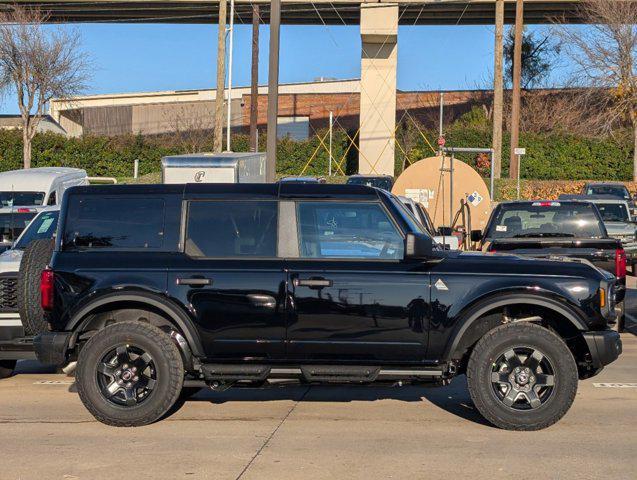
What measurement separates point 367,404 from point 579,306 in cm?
240

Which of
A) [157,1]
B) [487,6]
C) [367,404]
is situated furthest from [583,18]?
[367,404]

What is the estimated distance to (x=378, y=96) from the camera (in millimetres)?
47469

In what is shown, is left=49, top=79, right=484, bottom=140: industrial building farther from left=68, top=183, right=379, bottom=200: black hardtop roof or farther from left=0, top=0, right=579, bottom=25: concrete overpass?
left=68, top=183, right=379, bottom=200: black hardtop roof

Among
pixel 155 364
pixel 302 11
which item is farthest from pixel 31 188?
pixel 302 11

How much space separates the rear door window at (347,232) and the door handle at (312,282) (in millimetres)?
255

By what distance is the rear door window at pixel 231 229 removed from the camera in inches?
348

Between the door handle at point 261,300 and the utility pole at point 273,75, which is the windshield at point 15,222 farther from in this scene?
the door handle at point 261,300

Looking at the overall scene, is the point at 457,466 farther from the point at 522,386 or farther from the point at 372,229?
the point at 372,229

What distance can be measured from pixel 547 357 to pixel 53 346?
13.6ft

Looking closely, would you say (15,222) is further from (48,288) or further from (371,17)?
(371,17)

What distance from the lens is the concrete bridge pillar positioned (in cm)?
4625

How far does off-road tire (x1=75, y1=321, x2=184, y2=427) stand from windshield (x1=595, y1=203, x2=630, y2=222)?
20.5 meters

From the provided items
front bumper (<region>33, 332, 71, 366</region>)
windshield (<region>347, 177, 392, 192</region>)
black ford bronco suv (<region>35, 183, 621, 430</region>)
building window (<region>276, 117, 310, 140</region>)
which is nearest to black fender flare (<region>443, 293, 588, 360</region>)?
black ford bronco suv (<region>35, 183, 621, 430</region>)

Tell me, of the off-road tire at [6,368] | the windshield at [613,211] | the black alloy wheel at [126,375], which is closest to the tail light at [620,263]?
the black alloy wheel at [126,375]
